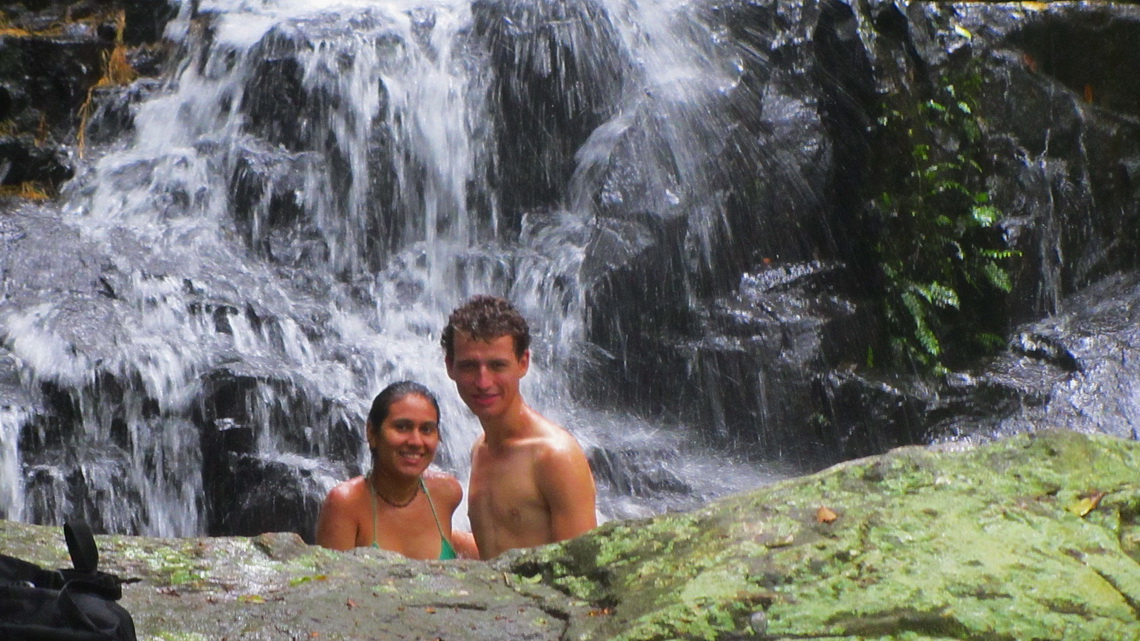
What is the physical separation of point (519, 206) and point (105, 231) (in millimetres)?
3291

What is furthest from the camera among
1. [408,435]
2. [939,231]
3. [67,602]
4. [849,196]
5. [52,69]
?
[52,69]

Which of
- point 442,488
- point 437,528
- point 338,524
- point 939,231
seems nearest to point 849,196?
point 939,231

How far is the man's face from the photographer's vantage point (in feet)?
13.3

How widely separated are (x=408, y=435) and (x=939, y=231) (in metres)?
6.14

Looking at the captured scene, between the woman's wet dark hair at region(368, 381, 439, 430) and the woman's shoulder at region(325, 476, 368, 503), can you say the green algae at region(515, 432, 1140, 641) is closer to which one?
the woman's wet dark hair at region(368, 381, 439, 430)

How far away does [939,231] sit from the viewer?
9.11 metres

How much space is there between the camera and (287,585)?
111 inches

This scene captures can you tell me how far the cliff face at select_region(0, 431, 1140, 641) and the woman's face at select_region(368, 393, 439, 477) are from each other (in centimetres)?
115

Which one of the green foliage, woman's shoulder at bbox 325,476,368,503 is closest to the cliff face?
woman's shoulder at bbox 325,476,368,503

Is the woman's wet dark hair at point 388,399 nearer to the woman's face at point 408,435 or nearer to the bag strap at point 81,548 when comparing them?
the woman's face at point 408,435

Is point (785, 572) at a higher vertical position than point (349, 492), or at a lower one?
lower

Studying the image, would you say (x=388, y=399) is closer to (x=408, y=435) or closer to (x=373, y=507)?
(x=408, y=435)

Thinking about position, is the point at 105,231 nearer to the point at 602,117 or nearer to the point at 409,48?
the point at 409,48

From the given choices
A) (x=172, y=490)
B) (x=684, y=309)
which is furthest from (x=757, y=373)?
(x=172, y=490)
